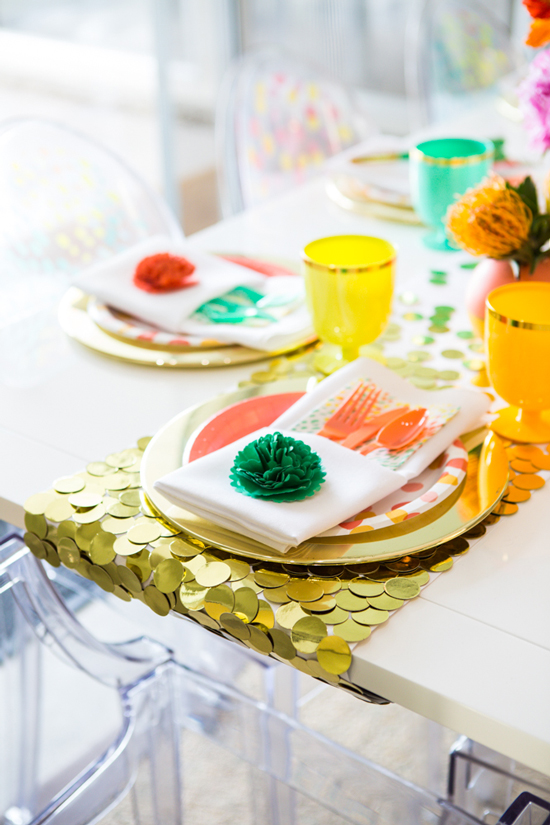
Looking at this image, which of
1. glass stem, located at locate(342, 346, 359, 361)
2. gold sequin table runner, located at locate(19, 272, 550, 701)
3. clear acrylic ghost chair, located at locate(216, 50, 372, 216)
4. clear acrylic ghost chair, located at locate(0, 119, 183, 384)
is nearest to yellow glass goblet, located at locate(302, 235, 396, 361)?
glass stem, located at locate(342, 346, 359, 361)

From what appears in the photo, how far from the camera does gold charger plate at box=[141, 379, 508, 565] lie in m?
0.67

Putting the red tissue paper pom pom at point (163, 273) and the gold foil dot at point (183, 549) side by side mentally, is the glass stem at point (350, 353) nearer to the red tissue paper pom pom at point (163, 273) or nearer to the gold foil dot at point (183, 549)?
the red tissue paper pom pom at point (163, 273)

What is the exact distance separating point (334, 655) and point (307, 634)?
0.08ft

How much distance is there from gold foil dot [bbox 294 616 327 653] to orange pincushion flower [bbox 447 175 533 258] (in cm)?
47

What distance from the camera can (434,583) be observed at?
669mm

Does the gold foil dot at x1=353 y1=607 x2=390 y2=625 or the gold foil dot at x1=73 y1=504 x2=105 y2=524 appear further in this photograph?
the gold foil dot at x1=73 y1=504 x2=105 y2=524

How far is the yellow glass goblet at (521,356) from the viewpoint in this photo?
0.79 m

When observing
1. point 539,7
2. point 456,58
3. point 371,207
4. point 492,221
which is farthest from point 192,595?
point 456,58

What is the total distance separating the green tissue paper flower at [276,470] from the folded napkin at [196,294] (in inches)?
12.5

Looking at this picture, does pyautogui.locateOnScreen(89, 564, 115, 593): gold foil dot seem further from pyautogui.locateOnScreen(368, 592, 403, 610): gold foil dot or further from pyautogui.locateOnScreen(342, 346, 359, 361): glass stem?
pyautogui.locateOnScreen(342, 346, 359, 361): glass stem

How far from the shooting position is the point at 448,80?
94.0 inches

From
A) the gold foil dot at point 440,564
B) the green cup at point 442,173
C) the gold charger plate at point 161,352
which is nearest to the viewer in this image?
the gold foil dot at point 440,564

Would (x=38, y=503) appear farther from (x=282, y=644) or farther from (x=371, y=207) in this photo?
(x=371, y=207)

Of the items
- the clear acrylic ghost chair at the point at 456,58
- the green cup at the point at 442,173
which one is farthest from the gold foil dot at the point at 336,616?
the clear acrylic ghost chair at the point at 456,58
